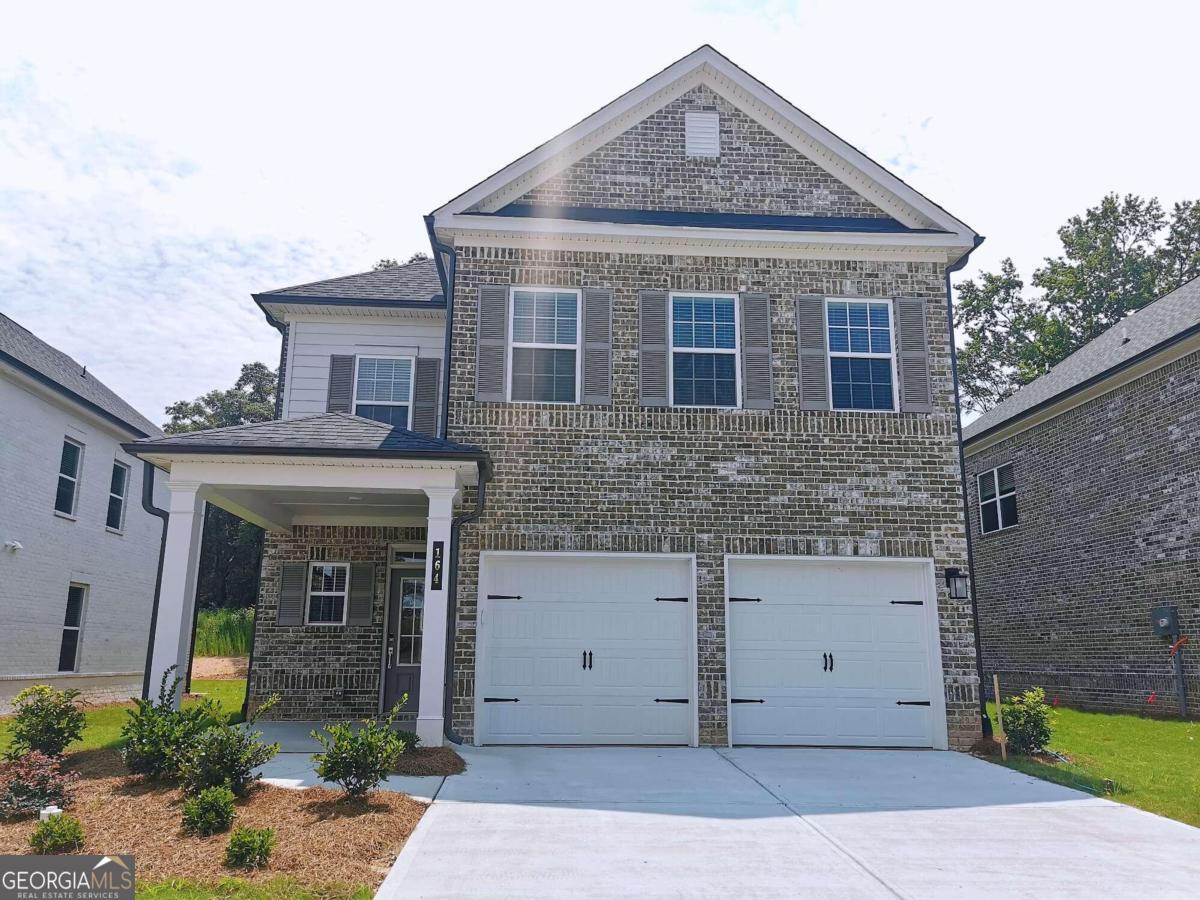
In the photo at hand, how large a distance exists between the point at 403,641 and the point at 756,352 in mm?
6589

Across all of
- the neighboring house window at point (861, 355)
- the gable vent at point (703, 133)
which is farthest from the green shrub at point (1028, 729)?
the gable vent at point (703, 133)

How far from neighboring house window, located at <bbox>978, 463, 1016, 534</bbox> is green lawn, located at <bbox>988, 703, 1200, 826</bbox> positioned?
A: 5.38 meters

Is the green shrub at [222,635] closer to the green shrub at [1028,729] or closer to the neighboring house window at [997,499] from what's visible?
the neighboring house window at [997,499]

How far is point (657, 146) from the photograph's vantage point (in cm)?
1343

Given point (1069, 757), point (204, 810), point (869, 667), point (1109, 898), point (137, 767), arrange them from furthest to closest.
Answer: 1. point (869, 667)
2. point (1069, 757)
3. point (137, 767)
4. point (204, 810)
5. point (1109, 898)

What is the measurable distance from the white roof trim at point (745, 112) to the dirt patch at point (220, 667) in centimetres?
1847

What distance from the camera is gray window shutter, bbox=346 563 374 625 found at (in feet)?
44.2

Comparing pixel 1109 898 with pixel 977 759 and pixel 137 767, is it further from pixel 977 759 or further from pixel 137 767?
pixel 137 767

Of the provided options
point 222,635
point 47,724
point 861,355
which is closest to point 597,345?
point 861,355

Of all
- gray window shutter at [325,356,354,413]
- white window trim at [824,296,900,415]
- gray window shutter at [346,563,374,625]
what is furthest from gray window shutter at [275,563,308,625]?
white window trim at [824,296,900,415]

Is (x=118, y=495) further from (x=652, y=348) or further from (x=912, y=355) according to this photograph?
(x=912, y=355)

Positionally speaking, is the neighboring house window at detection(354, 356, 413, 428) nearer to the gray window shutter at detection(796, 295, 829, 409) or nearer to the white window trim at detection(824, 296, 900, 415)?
the gray window shutter at detection(796, 295, 829, 409)

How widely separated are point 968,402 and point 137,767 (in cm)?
3504

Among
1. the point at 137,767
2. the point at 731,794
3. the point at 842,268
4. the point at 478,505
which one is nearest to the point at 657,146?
the point at 842,268
